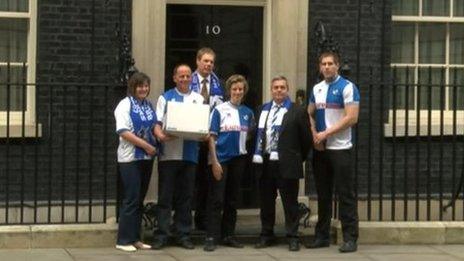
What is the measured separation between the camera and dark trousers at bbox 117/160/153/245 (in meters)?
8.29

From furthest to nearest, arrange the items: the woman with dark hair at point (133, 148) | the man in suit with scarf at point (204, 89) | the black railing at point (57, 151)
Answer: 1. the black railing at point (57, 151)
2. the man in suit with scarf at point (204, 89)
3. the woman with dark hair at point (133, 148)

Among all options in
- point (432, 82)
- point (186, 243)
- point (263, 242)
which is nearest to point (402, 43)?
point (432, 82)

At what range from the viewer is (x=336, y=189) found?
8.66m

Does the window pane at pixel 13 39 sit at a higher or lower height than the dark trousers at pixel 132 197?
higher

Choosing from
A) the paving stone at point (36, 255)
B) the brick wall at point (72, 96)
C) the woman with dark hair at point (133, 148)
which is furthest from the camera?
the brick wall at point (72, 96)

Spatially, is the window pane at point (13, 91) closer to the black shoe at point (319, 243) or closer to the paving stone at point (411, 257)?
the black shoe at point (319, 243)

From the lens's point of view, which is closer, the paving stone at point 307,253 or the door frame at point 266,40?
the paving stone at point 307,253

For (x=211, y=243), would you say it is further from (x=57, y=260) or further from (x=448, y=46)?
(x=448, y=46)

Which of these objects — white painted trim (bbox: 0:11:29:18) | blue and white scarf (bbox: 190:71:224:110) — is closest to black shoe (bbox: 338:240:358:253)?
blue and white scarf (bbox: 190:71:224:110)

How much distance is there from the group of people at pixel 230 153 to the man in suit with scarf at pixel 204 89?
0.01 m

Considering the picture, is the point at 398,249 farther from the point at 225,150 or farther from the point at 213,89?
the point at 213,89

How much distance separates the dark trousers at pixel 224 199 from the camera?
27.9 ft

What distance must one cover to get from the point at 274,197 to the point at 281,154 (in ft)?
1.85

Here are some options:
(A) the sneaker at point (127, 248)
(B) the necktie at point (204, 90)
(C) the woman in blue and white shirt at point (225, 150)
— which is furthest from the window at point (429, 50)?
(A) the sneaker at point (127, 248)
